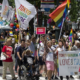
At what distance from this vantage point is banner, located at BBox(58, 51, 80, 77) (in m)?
8.63

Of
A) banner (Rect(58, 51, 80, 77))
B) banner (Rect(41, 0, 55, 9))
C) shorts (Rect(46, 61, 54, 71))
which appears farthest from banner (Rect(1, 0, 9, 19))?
banner (Rect(58, 51, 80, 77))

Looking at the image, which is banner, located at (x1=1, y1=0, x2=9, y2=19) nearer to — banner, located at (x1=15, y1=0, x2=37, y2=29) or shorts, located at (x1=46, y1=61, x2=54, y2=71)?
banner, located at (x1=15, y1=0, x2=37, y2=29)

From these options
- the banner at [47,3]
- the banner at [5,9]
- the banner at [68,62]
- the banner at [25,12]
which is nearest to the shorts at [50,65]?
the banner at [68,62]

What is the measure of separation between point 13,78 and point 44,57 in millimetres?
1560

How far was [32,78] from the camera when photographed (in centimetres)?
873

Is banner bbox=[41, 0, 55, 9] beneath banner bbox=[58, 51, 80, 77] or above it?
above

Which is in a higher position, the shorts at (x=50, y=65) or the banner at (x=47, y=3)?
the banner at (x=47, y=3)

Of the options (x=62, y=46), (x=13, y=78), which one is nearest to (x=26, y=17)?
(x=62, y=46)

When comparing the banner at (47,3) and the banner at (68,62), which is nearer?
the banner at (68,62)

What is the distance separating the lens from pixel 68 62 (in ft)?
28.5

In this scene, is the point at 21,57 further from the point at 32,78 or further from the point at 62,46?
the point at 62,46

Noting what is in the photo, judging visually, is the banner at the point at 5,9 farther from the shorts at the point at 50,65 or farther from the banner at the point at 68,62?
the banner at the point at 68,62

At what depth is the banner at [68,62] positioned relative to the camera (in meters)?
8.63

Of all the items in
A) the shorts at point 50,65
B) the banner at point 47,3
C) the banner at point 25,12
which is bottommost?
the shorts at point 50,65
